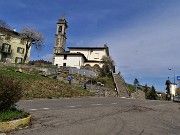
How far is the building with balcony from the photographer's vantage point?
211ft

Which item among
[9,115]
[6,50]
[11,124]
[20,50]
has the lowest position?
[11,124]

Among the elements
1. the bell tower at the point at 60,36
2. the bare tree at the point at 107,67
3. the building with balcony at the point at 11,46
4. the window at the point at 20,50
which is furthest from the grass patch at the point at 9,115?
the bell tower at the point at 60,36

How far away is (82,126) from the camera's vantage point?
9219 mm

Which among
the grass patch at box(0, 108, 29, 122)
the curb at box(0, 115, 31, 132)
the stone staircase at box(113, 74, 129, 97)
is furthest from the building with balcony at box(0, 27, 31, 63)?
the curb at box(0, 115, 31, 132)

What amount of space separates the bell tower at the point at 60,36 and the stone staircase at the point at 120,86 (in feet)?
95.3

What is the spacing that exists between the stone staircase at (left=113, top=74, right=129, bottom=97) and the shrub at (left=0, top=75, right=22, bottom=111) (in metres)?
35.6

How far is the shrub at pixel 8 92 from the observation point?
29.0ft

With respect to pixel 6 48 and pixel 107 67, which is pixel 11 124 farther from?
pixel 6 48

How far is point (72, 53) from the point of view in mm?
67375

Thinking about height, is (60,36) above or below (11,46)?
above

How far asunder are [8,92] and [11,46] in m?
61.8

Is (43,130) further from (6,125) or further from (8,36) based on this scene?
(8,36)

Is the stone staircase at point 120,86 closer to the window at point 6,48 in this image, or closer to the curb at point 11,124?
the window at point 6,48

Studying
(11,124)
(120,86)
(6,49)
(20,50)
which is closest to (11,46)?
(6,49)
